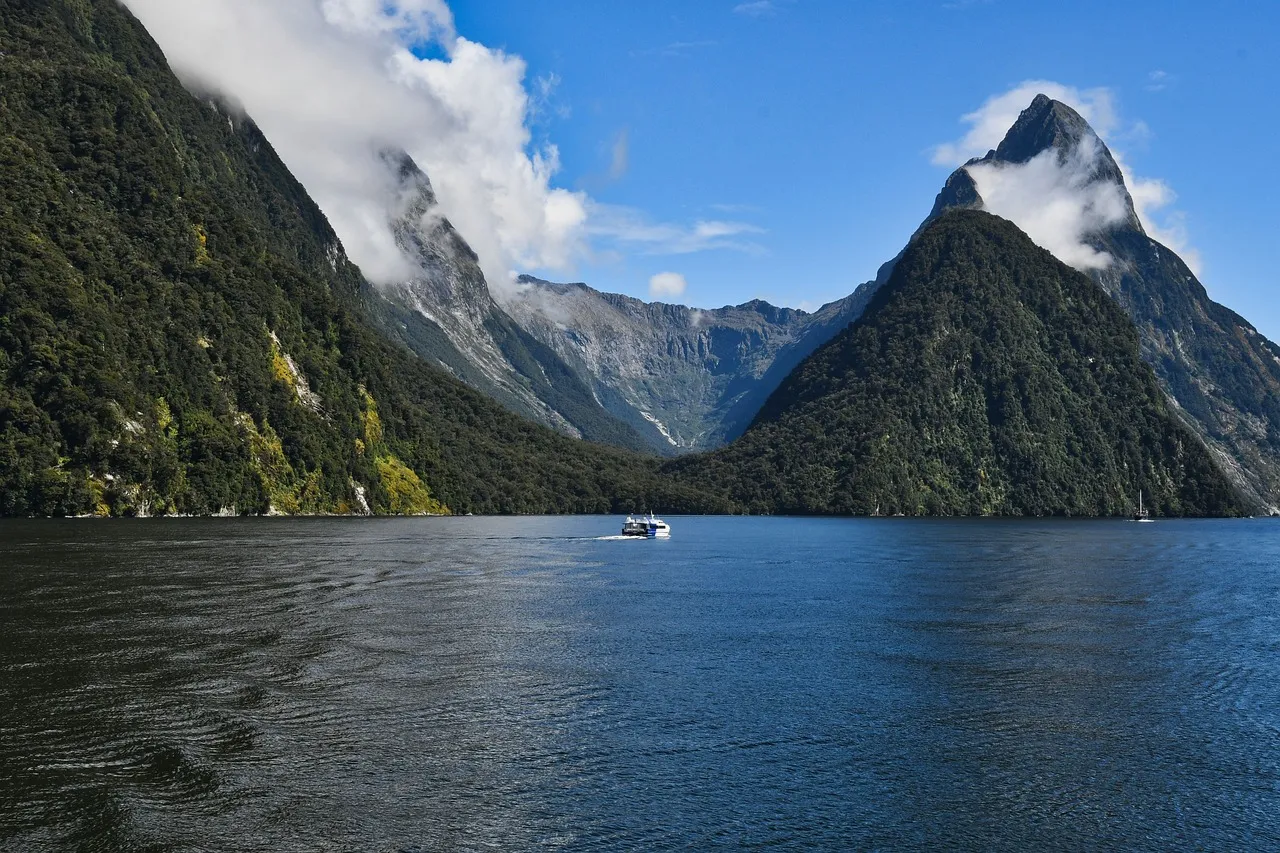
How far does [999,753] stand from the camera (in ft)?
141

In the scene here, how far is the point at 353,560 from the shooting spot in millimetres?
124125

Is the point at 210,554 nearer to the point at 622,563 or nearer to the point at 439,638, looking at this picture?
the point at 622,563

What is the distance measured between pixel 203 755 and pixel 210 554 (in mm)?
90686

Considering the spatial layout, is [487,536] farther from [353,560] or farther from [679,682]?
[679,682]

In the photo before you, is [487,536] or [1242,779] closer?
[1242,779]

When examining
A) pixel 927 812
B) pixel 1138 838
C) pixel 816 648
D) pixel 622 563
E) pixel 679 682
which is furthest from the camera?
pixel 622 563

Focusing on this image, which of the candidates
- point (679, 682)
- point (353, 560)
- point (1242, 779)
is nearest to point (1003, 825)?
point (1242, 779)

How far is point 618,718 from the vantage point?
156 feet

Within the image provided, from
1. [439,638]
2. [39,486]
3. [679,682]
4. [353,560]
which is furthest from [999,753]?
[39,486]

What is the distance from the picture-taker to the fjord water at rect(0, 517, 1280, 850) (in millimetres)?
33781

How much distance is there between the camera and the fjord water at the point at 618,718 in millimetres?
33781

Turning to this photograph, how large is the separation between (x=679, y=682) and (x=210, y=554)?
86400mm

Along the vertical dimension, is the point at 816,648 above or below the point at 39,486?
below

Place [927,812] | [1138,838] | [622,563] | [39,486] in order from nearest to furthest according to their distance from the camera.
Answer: [1138,838] → [927,812] → [622,563] → [39,486]
